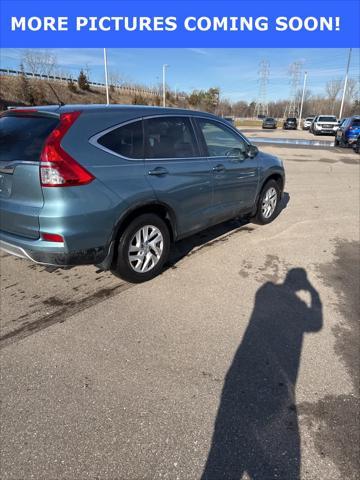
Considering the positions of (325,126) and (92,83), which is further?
(92,83)

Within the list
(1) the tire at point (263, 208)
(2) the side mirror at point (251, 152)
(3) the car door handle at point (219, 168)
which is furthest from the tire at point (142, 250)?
(1) the tire at point (263, 208)

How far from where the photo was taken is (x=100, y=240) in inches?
136

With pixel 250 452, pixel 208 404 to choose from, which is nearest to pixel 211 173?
pixel 208 404

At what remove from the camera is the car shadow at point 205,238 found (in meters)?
4.92

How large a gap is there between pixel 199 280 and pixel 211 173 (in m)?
1.36

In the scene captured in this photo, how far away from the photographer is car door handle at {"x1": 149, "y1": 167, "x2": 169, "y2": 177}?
3.80m

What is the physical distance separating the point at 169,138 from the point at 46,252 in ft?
6.05

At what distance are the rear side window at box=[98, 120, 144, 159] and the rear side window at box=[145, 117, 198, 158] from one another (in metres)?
0.10

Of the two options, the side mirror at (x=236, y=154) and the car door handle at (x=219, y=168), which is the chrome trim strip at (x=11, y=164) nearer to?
the car door handle at (x=219, y=168)

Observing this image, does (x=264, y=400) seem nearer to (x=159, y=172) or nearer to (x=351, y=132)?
(x=159, y=172)

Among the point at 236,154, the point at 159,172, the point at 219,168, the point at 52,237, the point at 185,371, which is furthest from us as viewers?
the point at 236,154

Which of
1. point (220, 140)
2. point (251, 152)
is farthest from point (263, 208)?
point (220, 140)

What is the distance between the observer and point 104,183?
335 centimetres

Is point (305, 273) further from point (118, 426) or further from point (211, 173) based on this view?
point (118, 426)
